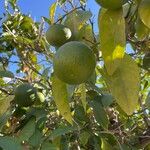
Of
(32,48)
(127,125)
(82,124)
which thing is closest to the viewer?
(82,124)

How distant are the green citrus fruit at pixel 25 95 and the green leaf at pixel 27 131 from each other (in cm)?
13

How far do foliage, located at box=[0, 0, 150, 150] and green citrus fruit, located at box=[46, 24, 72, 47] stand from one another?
0.05 feet

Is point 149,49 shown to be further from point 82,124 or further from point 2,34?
point 2,34

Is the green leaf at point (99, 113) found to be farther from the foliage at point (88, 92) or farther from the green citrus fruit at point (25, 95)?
the green citrus fruit at point (25, 95)

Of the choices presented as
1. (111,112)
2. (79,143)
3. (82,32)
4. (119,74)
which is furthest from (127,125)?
(119,74)

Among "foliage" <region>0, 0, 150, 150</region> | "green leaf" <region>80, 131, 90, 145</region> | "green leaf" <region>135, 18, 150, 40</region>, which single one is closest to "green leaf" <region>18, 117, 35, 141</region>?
"foliage" <region>0, 0, 150, 150</region>

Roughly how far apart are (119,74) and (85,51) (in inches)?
4.0

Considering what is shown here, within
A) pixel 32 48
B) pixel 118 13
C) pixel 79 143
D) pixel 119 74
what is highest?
pixel 32 48

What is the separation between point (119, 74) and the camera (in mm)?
1089

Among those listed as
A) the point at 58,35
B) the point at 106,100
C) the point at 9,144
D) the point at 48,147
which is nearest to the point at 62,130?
the point at 48,147

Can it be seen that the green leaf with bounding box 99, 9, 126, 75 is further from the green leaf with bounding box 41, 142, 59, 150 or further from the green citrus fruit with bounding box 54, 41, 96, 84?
the green leaf with bounding box 41, 142, 59, 150

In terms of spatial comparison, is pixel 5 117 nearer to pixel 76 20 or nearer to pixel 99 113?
pixel 99 113

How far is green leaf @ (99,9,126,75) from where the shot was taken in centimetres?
99

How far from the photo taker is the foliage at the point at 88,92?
102 centimetres
